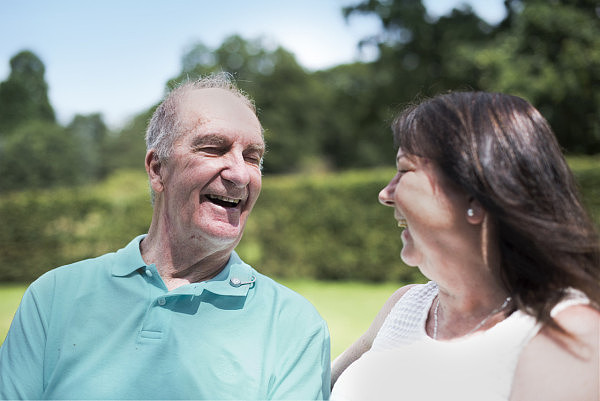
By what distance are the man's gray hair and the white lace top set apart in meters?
1.11

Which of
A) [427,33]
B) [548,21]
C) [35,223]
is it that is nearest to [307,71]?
[427,33]

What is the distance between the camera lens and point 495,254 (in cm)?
156

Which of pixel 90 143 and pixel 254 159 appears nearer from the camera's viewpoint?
pixel 254 159

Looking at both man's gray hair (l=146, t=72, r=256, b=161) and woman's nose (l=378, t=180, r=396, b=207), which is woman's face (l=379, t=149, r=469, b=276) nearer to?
woman's nose (l=378, t=180, r=396, b=207)

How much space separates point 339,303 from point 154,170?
27.5ft

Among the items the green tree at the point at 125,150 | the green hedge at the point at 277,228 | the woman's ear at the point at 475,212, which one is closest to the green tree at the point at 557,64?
the green hedge at the point at 277,228

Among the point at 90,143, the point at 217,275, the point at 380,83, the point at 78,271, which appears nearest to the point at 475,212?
the point at 217,275

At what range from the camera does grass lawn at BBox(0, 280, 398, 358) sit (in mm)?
7449

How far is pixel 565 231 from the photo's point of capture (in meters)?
1.45

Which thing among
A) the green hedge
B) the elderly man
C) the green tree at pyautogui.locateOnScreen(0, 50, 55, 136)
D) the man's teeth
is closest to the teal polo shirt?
the elderly man

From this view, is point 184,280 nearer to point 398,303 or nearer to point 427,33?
point 398,303

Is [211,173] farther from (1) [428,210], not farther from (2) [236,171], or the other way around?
(1) [428,210]

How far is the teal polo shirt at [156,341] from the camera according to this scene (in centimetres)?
175

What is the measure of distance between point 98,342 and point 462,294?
4.28 ft
